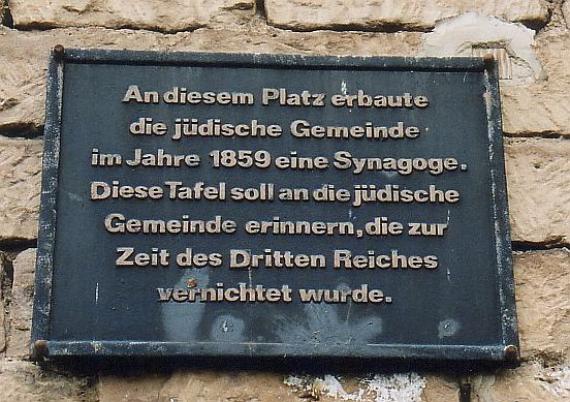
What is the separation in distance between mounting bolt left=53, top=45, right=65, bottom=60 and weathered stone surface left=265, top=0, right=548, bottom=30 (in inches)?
24.7

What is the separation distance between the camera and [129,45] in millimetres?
2959

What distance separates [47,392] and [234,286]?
55 centimetres

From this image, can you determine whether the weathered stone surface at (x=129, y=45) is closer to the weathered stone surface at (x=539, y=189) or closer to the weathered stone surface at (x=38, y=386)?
the weathered stone surface at (x=539, y=189)

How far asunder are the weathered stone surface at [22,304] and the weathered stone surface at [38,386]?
1.9 inches

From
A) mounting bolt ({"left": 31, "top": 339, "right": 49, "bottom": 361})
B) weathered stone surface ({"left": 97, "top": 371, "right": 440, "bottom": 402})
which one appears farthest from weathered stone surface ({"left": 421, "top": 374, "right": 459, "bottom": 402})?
mounting bolt ({"left": 31, "top": 339, "right": 49, "bottom": 361})

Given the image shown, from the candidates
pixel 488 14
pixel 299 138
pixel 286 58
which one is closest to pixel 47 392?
pixel 299 138

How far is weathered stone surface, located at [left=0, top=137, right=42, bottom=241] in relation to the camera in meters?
2.74

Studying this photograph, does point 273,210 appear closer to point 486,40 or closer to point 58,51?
point 58,51

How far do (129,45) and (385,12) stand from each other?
782mm

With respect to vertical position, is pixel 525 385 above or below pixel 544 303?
below

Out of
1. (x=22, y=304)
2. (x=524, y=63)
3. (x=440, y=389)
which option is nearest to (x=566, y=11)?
(x=524, y=63)

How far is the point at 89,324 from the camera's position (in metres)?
2.56

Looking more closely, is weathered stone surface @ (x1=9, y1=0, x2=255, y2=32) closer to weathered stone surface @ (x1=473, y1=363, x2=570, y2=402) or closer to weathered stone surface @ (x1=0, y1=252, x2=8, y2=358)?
weathered stone surface @ (x1=0, y1=252, x2=8, y2=358)

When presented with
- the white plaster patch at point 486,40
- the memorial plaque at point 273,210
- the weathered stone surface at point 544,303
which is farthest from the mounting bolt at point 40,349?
the white plaster patch at point 486,40
